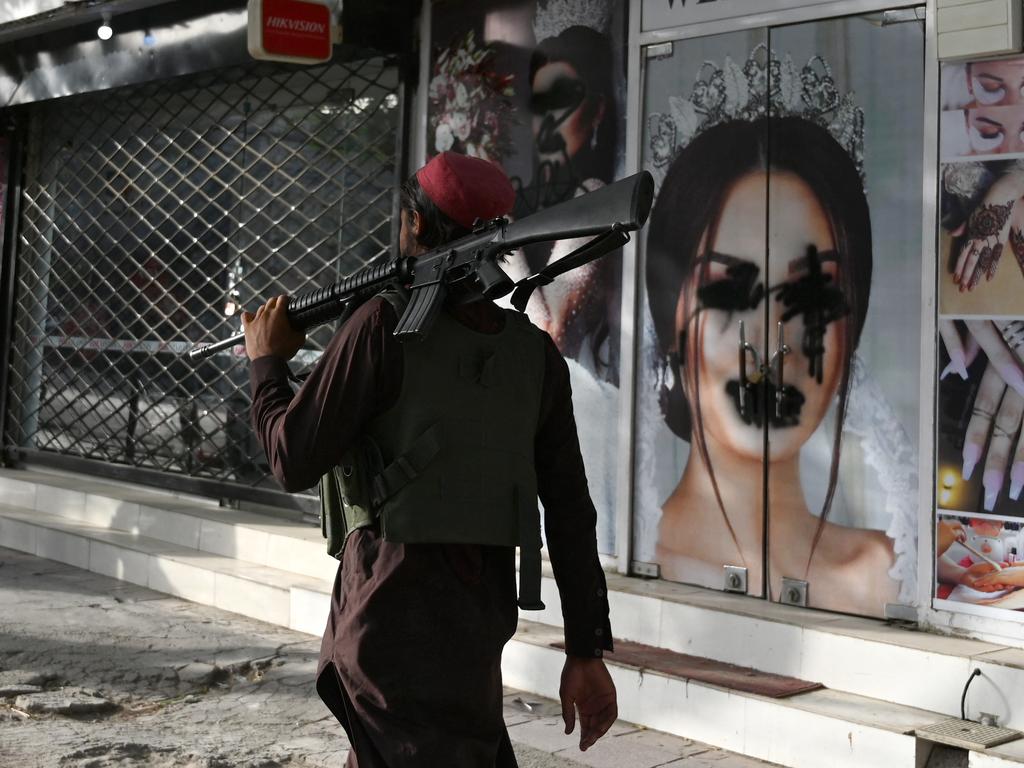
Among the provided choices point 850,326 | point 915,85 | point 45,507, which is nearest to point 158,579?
point 45,507

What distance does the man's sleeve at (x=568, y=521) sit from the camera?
8.54 feet

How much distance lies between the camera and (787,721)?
4.61 metres

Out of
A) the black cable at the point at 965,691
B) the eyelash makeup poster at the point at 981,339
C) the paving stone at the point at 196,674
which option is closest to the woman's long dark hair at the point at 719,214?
the eyelash makeup poster at the point at 981,339

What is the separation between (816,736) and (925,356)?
160 centimetres

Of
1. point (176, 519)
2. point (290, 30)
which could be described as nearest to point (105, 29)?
point (290, 30)

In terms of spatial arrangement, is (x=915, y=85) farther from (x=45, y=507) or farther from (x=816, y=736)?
(x=45, y=507)

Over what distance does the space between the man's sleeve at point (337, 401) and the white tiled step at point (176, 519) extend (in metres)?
4.50

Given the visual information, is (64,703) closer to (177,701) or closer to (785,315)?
(177,701)

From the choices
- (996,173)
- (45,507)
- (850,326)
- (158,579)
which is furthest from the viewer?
(45,507)

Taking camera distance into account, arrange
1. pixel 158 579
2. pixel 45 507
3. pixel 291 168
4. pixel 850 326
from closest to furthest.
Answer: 1. pixel 850 326
2. pixel 158 579
3. pixel 291 168
4. pixel 45 507

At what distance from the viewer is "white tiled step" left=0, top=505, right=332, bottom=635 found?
21.9 ft

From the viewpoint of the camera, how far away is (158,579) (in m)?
7.53

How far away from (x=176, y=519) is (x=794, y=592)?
13.9 ft

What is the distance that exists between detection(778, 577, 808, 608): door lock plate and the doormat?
1.53ft
